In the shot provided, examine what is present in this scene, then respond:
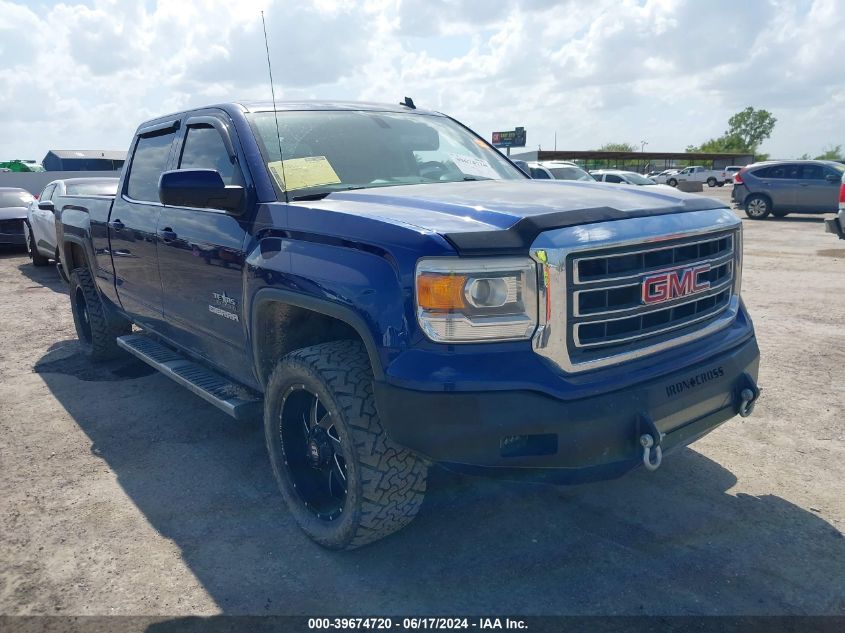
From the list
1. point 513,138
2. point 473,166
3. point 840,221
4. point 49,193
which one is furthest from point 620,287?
point 513,138

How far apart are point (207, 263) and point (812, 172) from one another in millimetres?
18590

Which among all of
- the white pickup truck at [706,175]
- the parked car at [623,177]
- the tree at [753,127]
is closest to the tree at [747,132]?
the tree at [753,127]

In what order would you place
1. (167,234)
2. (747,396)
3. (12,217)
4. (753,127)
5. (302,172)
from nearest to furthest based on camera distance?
(747,396) < (302,172) < (167,234) < (12,217) < (753,127)

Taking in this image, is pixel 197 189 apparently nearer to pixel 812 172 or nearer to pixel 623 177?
pixel 812 172

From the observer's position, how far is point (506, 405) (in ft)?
7.52

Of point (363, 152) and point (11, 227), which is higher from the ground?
point (363, 152)

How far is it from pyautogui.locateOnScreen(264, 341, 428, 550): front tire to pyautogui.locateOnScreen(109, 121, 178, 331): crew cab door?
1670mm

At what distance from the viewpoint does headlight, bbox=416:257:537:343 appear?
2.32m

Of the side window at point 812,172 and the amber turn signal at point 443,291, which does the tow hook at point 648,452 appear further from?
the side window at point 812,172

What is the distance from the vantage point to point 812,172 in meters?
18.0

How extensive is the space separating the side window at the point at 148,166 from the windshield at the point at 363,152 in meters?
1.19

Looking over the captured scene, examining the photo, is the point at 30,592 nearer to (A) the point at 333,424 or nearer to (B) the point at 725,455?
(A) the point at 333,424

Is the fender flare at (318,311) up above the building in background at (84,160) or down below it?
below

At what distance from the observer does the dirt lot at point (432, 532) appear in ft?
8.66
